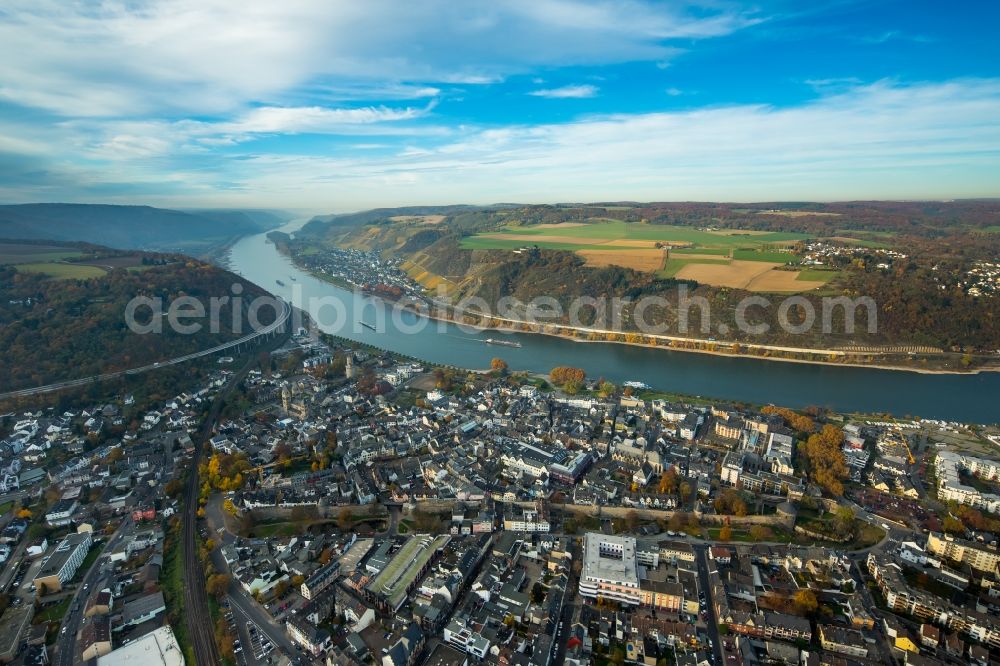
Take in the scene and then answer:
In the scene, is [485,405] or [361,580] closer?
[361,580]

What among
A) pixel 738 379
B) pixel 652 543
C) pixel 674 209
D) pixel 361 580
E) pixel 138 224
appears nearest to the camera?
pixel 361 580

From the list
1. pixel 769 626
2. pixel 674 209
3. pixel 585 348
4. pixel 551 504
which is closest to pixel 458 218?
pixel 674 209

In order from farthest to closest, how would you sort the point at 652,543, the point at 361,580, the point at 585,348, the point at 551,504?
the point at 585,348 → the point at 551,504 → the point at 652,543 → the point at 361,580

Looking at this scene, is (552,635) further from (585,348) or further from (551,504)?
(585,348)

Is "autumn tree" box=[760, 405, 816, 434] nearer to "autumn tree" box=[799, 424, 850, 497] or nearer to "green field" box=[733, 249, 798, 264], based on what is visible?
"autumn tree" box=[799, 424, 850, 497]

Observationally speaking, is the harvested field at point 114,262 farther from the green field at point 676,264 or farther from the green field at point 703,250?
the green field at point 703,250

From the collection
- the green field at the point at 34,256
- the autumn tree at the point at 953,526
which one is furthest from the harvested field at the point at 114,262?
the autumn tree at the point at 953,526

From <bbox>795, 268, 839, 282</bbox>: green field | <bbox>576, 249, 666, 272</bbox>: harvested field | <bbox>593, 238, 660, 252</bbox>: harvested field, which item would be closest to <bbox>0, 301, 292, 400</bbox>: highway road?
<bbox>576, 249, 666, 272</bbox>: harvested field
